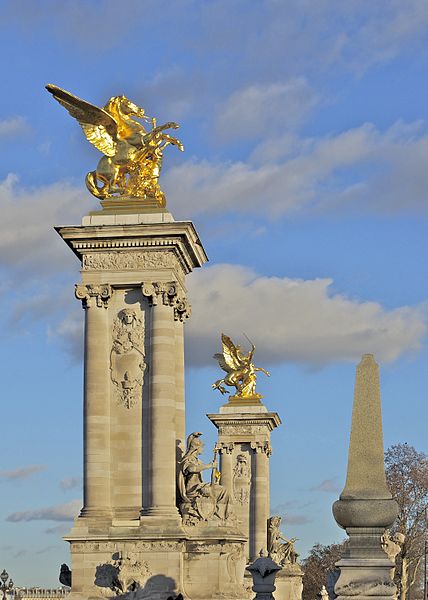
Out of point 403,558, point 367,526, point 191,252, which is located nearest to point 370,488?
point 367,526

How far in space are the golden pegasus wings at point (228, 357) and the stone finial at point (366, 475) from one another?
48.7 metres

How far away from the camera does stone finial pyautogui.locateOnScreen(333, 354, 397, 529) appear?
624 inches

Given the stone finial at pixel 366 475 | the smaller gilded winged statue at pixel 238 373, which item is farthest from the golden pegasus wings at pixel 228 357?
the stone finial at pixel 366 475

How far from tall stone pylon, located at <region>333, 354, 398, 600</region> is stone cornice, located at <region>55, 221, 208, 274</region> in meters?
19.3

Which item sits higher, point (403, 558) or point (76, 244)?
point (76, 244)

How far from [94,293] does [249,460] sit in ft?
94.6

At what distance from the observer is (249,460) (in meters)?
62.9

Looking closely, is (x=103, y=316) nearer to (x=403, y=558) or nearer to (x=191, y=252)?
(x=191, y=252)

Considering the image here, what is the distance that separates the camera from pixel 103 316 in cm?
3544

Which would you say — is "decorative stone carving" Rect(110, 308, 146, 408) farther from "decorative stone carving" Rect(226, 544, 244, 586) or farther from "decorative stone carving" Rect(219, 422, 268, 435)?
"decorative stone carving" Rect(219, 422, 268, 435)

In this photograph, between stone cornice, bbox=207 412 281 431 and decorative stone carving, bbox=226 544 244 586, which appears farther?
stone cornice, bbox=207 412 281 431

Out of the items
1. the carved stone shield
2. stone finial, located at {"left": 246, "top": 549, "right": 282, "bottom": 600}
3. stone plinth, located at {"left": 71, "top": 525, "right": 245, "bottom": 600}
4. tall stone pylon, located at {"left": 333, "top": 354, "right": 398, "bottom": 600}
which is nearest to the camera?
tall stone pylon, located at {"left": 333, "top": 354, "right": 398, "bottom": 600}

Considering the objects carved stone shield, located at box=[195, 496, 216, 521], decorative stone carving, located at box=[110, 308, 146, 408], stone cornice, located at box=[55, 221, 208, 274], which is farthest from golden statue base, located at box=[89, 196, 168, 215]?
carved stone shield, located at box=[195, 496, 216, 521]

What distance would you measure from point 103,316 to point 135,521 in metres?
5.15
